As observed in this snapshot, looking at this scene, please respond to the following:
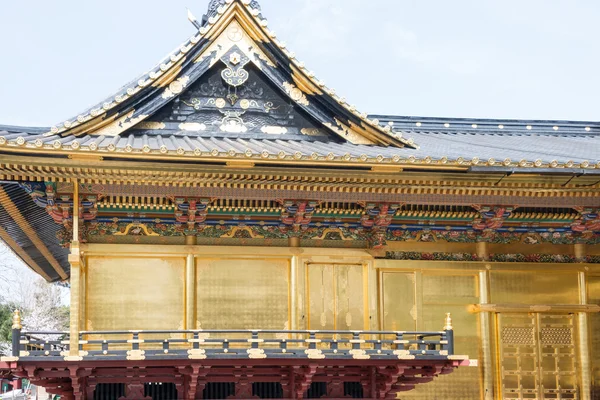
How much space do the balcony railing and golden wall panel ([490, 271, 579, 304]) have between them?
1715mm

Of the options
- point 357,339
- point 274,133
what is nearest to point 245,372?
point 357,339

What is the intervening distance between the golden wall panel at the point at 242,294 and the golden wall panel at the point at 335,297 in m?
0.47

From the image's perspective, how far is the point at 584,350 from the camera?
54.3ft

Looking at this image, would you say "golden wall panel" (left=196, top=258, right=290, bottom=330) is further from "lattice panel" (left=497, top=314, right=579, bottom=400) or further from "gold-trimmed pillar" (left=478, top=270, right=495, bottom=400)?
"lattice panel" (left=497, top=314, right=579, bottom=400)

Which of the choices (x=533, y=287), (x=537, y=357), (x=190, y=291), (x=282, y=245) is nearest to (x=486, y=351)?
(x=537, y=357)

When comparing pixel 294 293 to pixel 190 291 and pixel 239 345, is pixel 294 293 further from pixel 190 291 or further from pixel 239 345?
pixel 190 291

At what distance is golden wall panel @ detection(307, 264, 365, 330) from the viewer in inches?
619

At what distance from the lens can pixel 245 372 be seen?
1493 cm

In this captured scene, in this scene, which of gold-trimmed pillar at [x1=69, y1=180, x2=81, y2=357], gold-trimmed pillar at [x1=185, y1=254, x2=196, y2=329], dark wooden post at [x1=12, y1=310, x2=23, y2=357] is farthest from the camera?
gold-trimmed pillar at [x1=185, y1=254, x2=196, y2=329]

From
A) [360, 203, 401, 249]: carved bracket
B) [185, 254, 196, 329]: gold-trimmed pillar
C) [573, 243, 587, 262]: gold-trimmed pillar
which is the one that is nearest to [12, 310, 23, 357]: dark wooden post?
[185, 254, 196, 329]: gold-trimmed pillar

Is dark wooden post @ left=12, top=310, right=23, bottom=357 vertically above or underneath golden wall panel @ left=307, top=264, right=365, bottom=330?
underneath

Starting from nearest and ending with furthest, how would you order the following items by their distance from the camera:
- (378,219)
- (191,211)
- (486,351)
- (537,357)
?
1. (191,211)
2. (378,219)
3. (486,351)
4. (537,357)

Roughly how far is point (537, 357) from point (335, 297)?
13.5 feet

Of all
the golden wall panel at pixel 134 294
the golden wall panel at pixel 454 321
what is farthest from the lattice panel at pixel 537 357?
the golden wall panel at pixel 134 294
